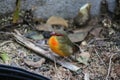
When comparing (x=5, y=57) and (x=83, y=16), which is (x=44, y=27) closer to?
(x=83, y=16)

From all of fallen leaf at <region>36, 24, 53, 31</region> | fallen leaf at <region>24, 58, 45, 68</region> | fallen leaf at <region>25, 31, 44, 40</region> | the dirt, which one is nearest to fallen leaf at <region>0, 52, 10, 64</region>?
the dirt

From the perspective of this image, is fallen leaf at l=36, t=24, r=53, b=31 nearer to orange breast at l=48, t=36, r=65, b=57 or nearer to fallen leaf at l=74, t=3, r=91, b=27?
fallen leaf at l=74, t=3, r=91, b=27

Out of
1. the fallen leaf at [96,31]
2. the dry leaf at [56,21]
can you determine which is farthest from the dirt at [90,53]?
the dry leaf at [56,21]

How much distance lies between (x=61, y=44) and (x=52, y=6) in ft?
1.98

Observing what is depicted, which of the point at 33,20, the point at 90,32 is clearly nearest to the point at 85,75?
the point at 90,32

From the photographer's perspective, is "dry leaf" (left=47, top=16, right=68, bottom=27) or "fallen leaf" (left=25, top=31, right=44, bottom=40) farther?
"dry leaf" (left=47, top=16, right=68, bottom=27)

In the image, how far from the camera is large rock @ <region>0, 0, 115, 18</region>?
3354 mm

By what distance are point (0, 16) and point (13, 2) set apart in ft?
0.56

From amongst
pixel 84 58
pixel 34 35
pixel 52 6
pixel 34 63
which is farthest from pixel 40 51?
pixel 52 6

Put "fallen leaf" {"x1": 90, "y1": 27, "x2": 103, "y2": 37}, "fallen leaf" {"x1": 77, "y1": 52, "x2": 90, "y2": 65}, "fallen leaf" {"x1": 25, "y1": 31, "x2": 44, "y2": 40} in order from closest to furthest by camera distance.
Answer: "fallen leaf" {"x1": 77, "y1": 52, "x2": 90, "y2": 65} < "fallen leaf" {"x1": 25, "y1": 31, "x2": 44, "y2": 40} < "fallen leaf" {"x1": 90, "y1": 27, "x2": 103, "y2": 37}

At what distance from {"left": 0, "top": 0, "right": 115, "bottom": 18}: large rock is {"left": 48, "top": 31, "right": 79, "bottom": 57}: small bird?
539 mm

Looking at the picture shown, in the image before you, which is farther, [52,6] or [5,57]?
[52,6]

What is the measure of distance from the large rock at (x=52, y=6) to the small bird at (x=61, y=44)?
1.77 feet

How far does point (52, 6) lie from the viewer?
11.2 feet
